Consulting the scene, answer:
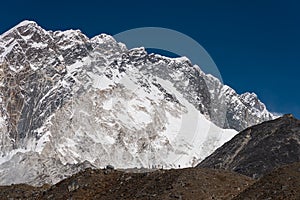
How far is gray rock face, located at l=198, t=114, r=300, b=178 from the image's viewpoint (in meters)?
130

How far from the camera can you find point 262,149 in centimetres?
14100

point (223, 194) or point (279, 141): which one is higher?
→ point (279, 141)

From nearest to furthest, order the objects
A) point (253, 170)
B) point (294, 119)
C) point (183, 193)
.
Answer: point (183, 193), point (253, 170), point (294, 119)

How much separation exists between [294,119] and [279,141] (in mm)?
14644

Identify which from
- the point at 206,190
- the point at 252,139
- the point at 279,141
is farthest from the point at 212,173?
the point at 252,139

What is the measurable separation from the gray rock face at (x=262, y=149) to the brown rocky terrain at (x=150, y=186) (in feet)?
254

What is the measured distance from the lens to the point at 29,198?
49656 millimetres

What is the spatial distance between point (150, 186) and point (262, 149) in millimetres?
99928

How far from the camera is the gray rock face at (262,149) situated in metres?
130

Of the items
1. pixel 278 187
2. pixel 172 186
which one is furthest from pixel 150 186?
pixel 278 187

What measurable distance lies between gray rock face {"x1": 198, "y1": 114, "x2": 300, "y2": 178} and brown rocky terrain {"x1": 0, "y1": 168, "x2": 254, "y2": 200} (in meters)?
77.5

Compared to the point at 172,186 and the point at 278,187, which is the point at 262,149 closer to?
the point at 172,186

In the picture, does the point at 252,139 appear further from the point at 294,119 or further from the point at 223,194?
the point at 223,194

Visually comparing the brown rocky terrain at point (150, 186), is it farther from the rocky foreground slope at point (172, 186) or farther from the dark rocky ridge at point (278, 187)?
the dark rocky ridge at point (278, 187)
